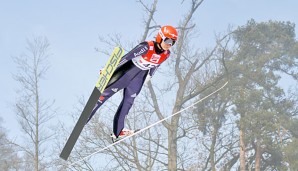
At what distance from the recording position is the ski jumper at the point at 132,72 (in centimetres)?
445

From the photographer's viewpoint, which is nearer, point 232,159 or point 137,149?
point 137,149

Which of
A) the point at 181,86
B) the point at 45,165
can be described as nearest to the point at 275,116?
the point at 181,86

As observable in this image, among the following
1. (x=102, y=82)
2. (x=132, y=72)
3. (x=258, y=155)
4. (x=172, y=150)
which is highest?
(x=258, y=155)

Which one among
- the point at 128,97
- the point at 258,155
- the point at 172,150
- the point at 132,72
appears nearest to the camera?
the point at 132,72

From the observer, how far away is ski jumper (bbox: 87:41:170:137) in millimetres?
4453

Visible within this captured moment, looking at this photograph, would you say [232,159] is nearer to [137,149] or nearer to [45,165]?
[137,149]

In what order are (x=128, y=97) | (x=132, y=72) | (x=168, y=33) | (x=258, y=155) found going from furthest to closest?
(x=258, y=155), (x=128, y=97), (x=132, y=72), (x=168, y=33)

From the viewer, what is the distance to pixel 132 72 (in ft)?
15.2

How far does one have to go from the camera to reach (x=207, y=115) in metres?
20.5

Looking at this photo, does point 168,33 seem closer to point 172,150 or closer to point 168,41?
point 168,41

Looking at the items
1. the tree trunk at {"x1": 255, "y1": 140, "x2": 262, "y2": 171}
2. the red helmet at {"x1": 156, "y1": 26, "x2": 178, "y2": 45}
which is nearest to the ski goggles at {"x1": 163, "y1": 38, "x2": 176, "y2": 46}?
the red helmet at {"x1": 156, "y1": 26, "x2": 178, "y2": 45}

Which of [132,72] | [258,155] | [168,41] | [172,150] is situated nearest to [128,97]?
[132,72]

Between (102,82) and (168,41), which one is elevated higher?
(168,41)

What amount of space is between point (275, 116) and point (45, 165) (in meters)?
10.5
